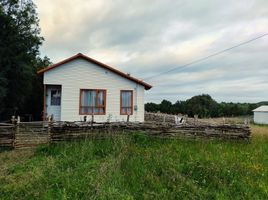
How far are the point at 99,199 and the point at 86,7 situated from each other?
1033 centimetres

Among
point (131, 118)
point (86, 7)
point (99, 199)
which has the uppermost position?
point (86, 7)

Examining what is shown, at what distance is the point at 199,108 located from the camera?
5334 centimetres

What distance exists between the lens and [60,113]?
1664cm

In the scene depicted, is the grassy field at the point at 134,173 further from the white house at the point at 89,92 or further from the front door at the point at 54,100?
the front door at the point at 54,100

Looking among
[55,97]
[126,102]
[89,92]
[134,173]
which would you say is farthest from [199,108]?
[134,173]

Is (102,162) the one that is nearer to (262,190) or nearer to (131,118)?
(262,190)

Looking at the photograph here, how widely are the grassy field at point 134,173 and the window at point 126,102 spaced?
7866mm

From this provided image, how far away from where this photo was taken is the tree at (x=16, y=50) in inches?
742

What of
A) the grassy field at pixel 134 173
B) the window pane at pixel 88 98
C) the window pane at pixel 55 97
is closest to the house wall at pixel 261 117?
the window pane at pixel 88 98

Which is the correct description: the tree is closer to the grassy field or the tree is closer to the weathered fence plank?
the weathered fence plank

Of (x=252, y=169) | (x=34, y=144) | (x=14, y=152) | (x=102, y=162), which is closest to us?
(x=252, y=169)

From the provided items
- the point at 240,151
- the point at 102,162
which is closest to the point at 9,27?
the point at 102,162

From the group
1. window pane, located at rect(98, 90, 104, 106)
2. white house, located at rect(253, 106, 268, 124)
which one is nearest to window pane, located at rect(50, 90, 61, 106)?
window pane, located at rect(98, 90, 104, 106)

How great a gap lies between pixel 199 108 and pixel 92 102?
39.7 meters
